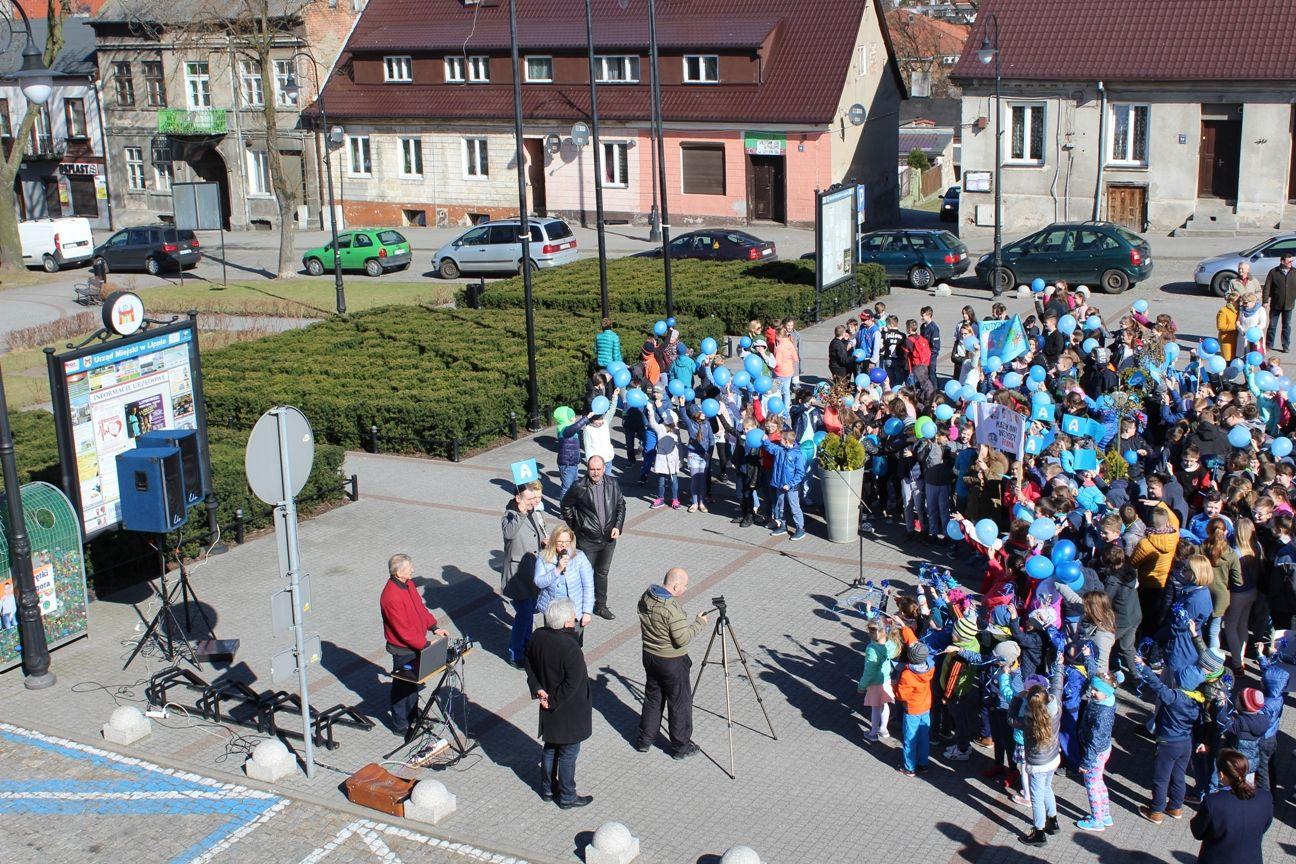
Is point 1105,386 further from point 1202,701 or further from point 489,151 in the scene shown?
point 489,151

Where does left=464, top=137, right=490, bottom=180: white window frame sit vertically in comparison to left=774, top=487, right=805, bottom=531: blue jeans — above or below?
above

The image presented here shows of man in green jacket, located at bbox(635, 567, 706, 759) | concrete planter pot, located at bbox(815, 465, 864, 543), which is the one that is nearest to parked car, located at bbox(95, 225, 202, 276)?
concrete planter pot, located at bbox(815, 465, 864, 543)

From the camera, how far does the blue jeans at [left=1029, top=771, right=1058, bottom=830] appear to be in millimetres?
9906

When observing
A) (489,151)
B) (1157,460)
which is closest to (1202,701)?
(1157,460)

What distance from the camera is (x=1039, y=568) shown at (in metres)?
11.6

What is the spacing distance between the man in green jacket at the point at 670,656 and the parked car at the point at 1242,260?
21.5 meters

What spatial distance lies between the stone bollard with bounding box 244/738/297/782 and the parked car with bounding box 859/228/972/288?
23404 mm

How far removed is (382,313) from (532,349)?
8.38 meters

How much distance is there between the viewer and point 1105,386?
18516 millimetres

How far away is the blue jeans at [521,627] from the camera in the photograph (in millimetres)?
12859

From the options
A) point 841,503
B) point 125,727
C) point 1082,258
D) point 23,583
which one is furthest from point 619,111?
point 125,727

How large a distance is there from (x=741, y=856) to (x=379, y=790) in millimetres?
3020

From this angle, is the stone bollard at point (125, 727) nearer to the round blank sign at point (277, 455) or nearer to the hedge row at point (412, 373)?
the round blank sign at point (277, 455)

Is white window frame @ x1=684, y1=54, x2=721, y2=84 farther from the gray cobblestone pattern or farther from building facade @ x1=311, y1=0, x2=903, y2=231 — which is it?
the gray cobblestone pattern
